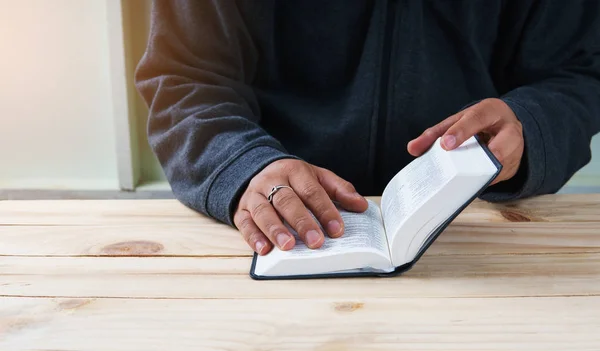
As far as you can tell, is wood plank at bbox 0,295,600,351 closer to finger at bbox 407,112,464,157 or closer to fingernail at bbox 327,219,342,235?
fingernail at bbox 327,219,342,235

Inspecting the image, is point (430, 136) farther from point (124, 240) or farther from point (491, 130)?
point (124, 240)

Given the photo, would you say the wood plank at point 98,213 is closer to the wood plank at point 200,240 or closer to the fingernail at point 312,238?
the wood plank at point 200,240

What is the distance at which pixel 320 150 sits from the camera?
3.09 ft

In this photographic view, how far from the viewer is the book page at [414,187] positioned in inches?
21.8

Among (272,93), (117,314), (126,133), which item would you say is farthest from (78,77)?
(117,314)

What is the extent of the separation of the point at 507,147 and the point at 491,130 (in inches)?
1.3

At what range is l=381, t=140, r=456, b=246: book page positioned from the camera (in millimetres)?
553

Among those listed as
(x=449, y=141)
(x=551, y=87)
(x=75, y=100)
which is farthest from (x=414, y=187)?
(x=75, y=100)

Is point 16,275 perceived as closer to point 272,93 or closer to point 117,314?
point 117,314

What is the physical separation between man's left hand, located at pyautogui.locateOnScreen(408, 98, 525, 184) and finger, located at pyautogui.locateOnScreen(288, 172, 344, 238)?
0.41ft

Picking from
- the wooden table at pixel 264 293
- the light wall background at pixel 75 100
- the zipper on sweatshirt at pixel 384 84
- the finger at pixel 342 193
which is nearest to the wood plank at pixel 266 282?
the wooden table at pixel 264 293

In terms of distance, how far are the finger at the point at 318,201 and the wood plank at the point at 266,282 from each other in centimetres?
7

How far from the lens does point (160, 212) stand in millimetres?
766

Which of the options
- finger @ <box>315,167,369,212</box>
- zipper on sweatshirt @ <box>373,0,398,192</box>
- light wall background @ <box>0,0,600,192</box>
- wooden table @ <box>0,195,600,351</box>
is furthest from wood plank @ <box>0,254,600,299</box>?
light wall background @ <box>0,0,600,192</box>
